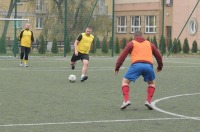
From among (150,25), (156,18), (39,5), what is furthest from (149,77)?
(150,25)

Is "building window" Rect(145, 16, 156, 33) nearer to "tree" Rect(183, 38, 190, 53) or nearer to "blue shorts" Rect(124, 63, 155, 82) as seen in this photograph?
"tree" Rect(183, 38, 190, 53)

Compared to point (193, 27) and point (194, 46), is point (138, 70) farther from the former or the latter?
point (193, 27)

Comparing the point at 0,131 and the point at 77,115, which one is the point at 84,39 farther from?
the point at 0,131

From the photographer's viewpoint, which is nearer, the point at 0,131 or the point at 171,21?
the point at 0,131

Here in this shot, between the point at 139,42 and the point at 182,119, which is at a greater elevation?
the point at 139,42

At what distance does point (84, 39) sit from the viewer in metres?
19.9

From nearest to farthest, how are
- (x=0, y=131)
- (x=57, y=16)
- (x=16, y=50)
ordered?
(x=0, y=131) → (x=16, y=50) → (x=57, y=16)

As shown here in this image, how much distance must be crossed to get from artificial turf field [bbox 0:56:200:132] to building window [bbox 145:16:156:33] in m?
47.4

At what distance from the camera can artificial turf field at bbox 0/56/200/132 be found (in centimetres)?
991

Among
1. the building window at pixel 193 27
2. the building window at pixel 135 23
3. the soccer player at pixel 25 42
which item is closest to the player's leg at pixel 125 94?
the soccer player at pixel 25 42

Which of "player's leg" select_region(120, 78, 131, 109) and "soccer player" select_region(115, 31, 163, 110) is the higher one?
"soccer player" select_region(115, 31, 163, 110)

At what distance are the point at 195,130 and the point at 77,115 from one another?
255 cm

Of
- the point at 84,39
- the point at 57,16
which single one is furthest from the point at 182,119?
the point at 57,16

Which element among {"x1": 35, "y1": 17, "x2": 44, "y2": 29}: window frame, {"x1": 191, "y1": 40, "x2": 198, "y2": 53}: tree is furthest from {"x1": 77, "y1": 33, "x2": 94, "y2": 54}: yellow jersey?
{"x1": 35, "y1": 17, "x2": 44, "y2": 29}: window frame
